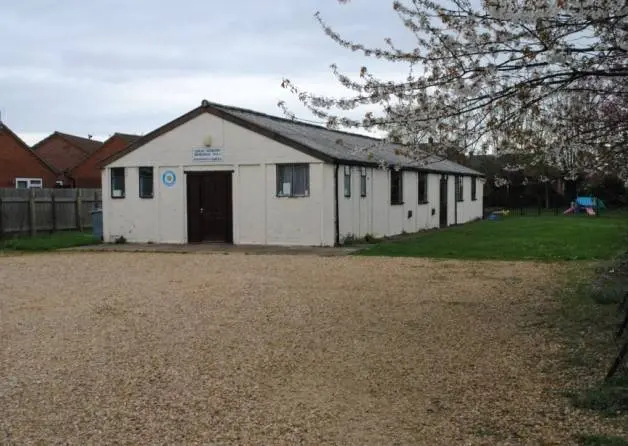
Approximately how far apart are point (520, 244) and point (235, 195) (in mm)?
8219

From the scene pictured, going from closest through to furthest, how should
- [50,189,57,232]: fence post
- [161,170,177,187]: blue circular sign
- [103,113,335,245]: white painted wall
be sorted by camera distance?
[103,113,335,245]: white painted wall
[161,170,177,187]: blue circular sign
[50,189,57,232]: fence post

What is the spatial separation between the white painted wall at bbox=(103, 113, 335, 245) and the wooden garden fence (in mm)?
3867

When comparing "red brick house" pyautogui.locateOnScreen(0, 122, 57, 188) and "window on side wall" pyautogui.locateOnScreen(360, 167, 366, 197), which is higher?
"red brick house" pyautogui.locateOnScreen(0, 122, 57, 188)

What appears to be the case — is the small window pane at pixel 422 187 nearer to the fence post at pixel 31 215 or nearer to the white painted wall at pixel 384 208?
the white painted wall at pixel 384 208

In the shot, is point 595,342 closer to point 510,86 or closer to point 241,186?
point 510,86

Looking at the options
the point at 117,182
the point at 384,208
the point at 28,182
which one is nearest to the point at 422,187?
the point at 384,208

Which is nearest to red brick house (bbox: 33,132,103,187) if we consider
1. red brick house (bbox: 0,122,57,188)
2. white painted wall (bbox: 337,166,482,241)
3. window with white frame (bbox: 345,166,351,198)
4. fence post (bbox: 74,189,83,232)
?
red brick house (bbox: 0,122,57,188)

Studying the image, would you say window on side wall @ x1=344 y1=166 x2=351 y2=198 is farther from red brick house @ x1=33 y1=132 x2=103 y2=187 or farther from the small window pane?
red brick house @ x1=33 y1=132 x2=103 y2=187

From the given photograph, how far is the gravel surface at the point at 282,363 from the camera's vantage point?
4.98 meters

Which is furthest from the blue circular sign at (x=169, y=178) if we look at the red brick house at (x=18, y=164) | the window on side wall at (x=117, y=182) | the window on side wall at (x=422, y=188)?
the red brick house at (x=18, y=164)

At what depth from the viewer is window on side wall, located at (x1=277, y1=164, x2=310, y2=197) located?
19.9 metres

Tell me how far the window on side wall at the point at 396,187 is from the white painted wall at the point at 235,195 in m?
4.84

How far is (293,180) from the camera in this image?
20.1 metres

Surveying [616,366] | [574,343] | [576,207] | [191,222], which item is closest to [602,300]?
[574,343]
